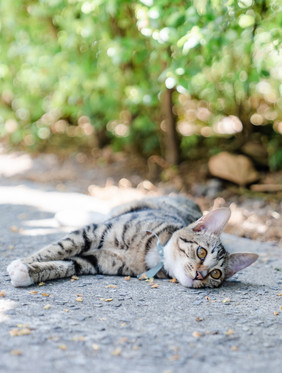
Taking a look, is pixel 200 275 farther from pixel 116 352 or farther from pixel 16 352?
pixel 16 352

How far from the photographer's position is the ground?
83.2 inches

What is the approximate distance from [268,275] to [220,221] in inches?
32.3

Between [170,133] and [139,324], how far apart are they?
536 centimetres

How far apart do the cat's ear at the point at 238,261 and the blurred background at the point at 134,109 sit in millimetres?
2003

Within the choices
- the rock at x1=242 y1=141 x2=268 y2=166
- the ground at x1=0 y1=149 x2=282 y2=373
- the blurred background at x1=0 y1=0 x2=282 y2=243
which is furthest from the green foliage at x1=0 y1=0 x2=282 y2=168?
the ground at x1=0 y1=149 x2=282 y2=373

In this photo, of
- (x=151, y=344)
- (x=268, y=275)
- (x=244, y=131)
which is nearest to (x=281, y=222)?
(x=268, y=275)

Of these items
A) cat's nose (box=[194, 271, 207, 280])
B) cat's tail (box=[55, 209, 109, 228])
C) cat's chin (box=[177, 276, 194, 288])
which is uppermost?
cat's tail (box=[55, 209, 109, 228])

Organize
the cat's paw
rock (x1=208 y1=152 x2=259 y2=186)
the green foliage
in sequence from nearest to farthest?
the cat's paw < the green foliage < rock (x1=208 y1=152 x2=259 y2=186)

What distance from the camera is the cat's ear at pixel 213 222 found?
10.9 ft

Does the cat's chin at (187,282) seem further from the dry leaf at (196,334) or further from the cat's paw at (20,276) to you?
the cat's paw at (20,276)

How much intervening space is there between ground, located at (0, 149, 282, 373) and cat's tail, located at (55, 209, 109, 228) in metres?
0.81

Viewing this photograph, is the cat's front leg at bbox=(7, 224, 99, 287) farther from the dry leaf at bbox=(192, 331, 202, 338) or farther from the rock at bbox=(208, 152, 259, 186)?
the rock at bbox=(208, 152, 259, 186)

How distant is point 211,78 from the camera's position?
7.96m

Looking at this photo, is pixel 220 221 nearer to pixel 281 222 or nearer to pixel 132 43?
pixel 281 222
